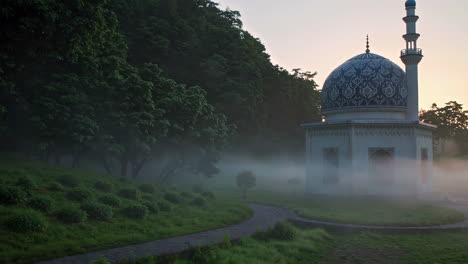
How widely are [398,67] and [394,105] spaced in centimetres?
368

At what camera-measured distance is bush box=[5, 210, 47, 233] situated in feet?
37.7

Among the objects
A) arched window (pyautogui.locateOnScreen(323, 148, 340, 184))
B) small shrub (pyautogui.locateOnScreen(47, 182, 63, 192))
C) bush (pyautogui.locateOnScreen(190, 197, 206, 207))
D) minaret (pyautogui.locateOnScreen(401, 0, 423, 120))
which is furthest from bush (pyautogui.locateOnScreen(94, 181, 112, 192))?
minaret (pyautogui.locateOnScreen(401, 0, 423, 120))

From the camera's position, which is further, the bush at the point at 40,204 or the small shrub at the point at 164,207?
the small shrub at the point at 164,207

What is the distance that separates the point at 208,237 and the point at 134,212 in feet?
10.3

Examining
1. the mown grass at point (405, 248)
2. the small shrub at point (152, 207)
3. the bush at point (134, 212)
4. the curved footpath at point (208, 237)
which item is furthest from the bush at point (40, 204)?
the mown grass at point (405, 248)

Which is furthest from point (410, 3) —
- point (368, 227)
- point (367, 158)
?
point (368, 227)

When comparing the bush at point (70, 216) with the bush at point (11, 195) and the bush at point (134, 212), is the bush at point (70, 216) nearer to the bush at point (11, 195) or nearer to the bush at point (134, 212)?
the bush at point (11, 195)

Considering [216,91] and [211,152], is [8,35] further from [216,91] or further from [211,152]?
[216,91]

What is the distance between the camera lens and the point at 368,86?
30172mm

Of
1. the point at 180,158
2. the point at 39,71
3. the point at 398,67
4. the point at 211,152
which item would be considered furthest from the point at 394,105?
the point at 39,71

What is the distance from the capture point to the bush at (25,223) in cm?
1148

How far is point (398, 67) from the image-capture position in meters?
31.9

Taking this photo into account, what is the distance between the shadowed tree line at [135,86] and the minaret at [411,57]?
44.8 ft

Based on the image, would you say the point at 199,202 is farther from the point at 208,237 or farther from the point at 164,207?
the point at 208,237
